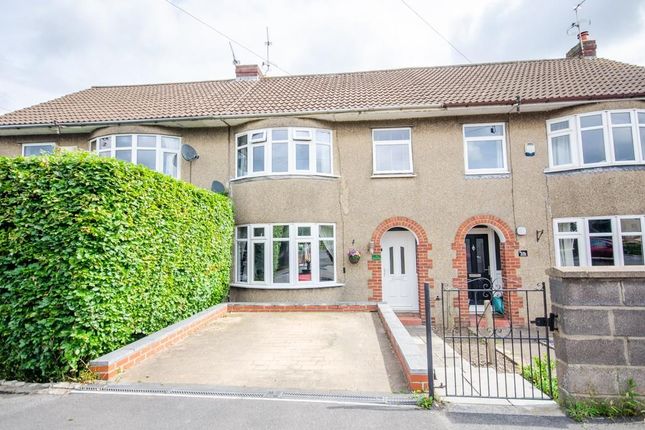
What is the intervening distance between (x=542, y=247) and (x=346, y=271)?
5.38m

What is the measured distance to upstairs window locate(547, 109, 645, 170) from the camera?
8.65 m

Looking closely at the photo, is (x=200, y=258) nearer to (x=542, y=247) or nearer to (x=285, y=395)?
(x=285, y=395)

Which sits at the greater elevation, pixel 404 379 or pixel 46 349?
pixel 46 349

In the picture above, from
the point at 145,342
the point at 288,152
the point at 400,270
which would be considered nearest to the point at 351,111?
the point at 288,152

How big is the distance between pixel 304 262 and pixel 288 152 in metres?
3.16

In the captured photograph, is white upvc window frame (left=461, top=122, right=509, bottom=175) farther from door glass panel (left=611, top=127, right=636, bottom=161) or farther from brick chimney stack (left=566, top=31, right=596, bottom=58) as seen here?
brick chimney stack (left=566, top=31, right=596, bottom=58)

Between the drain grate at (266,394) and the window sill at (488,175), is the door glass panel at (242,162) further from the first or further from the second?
Result: the drain grate at (266,394)

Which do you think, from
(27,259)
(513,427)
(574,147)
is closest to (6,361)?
(27,259)

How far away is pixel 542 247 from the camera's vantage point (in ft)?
30.1

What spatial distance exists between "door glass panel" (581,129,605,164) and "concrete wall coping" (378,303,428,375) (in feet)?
22.8

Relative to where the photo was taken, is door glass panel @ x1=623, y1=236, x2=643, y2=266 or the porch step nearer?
door glass panel @ x1=623, y1=236, x2=643, y2=266

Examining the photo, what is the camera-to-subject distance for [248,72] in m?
A: 14.0

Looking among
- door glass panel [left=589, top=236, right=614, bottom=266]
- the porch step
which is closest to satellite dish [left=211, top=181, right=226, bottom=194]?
the porch step

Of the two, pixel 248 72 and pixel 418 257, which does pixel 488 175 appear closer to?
pixel 418 257
